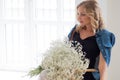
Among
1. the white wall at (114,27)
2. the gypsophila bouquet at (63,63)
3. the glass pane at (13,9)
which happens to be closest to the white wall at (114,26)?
the white wall at (114,27)

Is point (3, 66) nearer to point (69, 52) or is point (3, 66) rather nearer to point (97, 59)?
point (97, 59)

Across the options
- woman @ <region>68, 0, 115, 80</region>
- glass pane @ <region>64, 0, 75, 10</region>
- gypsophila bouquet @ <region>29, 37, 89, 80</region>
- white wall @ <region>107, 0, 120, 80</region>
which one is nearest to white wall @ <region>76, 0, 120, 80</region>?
white wall @ <region>107, 0, 120, 80</region>

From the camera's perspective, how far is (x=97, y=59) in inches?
78.2

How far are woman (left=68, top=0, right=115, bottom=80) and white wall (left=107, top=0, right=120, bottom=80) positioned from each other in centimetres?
90

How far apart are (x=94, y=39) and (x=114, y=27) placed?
98cm

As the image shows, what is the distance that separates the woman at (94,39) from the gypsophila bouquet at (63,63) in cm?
46

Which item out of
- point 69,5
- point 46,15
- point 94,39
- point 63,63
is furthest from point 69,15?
point 63,63

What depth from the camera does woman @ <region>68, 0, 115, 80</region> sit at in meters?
1.92

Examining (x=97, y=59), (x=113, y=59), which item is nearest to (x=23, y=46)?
(x=113, y=59)

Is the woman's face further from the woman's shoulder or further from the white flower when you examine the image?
the white flower

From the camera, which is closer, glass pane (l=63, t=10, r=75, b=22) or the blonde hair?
the blonde hair

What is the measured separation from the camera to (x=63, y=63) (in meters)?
1.42

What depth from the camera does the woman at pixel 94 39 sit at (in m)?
1.92

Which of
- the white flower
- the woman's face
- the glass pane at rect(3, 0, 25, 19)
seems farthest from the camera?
the glass pane at rect(3, 0, 25, 19)
